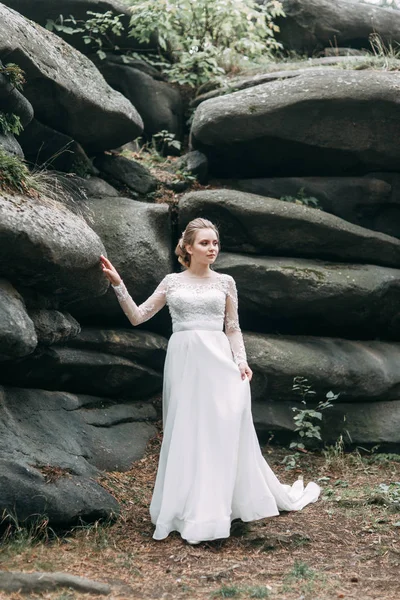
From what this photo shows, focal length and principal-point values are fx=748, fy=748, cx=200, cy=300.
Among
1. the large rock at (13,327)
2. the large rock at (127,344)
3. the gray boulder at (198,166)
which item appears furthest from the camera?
the gray boulder at (198,166)

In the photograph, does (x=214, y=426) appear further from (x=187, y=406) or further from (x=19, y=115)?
(x=19, y=115)

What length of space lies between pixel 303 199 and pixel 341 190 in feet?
1.92

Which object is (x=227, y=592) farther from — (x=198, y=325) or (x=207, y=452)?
(x=198, y=325)

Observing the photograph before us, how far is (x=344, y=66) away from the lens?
35.1ft

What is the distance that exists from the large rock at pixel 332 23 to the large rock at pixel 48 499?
889 cm

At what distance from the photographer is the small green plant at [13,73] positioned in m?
7.25

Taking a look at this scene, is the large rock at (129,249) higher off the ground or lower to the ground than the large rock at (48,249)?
lower

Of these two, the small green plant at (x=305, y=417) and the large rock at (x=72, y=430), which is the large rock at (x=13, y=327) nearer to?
the large rock at (x=72, y=430)

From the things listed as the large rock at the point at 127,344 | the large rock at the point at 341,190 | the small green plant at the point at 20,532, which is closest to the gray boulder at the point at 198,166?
the large rock at the point at 341,190

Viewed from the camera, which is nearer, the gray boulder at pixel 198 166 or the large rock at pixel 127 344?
the large rock at pixel 127 344

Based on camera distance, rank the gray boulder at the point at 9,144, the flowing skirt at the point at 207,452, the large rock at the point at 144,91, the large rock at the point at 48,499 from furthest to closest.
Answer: the large rock at the point at 144,91 → the gray boulder at the point at 9,144 → the flowing skirt at the point at 207,452 → the large rock at the point at 48,499

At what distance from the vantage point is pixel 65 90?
8273 millimetres

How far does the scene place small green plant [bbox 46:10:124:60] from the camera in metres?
10.7

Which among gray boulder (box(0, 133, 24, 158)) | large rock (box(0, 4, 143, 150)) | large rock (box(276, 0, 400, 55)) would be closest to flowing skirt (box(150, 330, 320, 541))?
gray boulder (box(0, 133, 24, 158))
